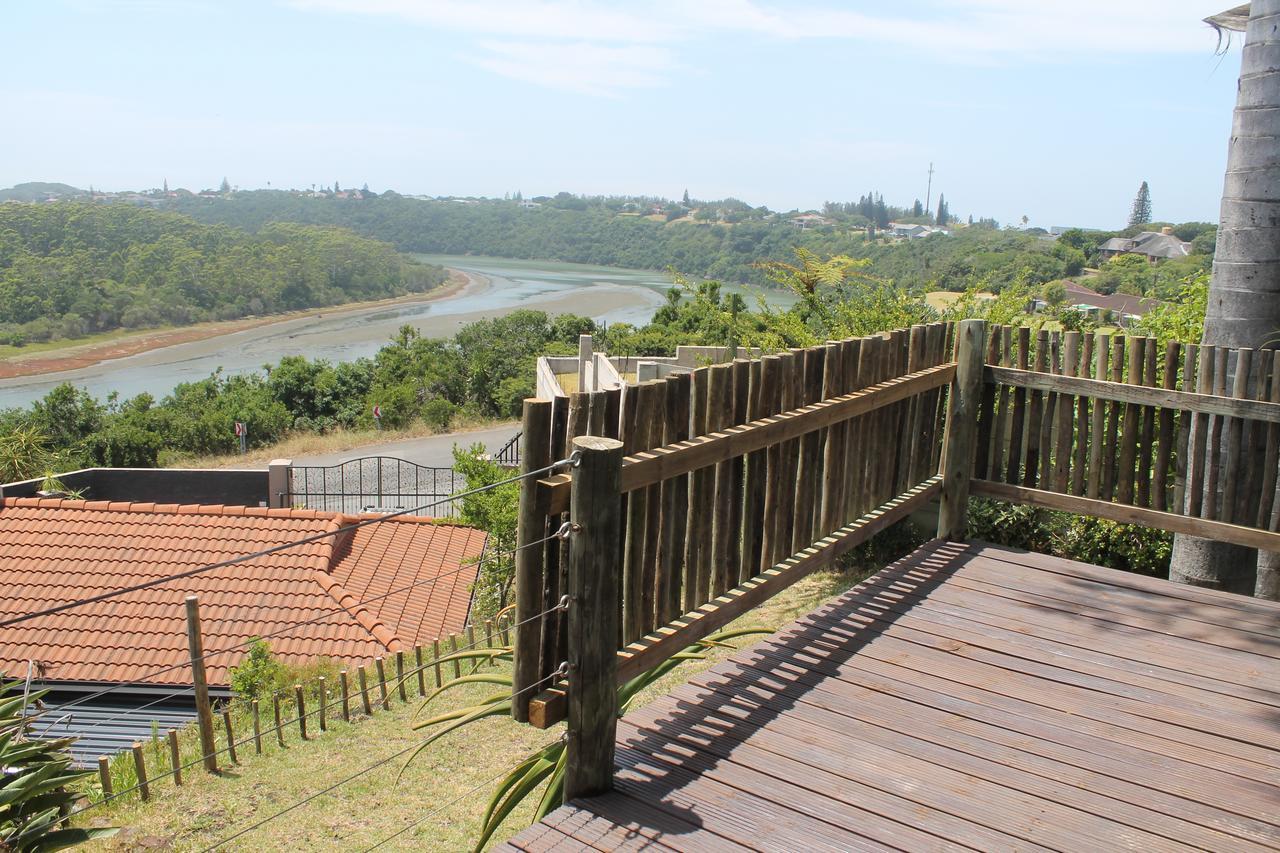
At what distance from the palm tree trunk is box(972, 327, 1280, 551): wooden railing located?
42cm

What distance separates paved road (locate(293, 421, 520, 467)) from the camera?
34.7 m

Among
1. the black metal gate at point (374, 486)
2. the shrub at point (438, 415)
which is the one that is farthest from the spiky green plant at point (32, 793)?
the shrub at point (438, 415)

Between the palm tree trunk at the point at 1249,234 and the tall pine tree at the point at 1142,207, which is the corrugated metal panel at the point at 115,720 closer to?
the palm tree trunk at the point at 1249,234

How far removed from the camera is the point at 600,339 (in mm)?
48625

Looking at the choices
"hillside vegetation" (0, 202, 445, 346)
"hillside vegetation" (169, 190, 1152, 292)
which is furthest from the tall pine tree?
"hillside vegetation" (0, 202, 445, 346)

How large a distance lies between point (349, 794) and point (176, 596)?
8.73 metres

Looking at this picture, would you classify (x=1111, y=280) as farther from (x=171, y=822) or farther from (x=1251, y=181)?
(x=171, y=822)

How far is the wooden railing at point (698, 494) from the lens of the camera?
3.02m

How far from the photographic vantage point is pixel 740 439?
3842 mm

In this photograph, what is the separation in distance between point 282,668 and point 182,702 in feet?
9.06

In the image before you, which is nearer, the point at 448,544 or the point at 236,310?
the point at 448,544

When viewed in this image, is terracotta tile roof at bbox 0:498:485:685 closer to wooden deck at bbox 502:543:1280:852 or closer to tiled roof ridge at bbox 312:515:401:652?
tiled roof ridge at bbox 312:515:401:652

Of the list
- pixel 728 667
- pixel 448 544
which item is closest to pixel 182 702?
pixel 448 544

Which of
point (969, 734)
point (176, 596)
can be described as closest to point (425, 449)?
point (176, 596)
